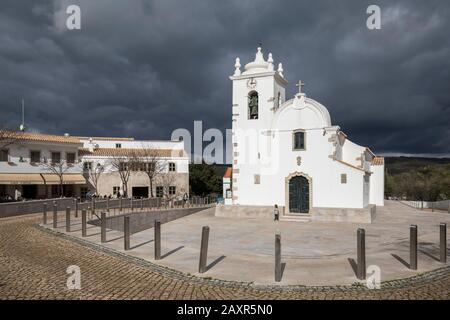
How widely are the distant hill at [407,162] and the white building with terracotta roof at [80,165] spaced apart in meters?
118

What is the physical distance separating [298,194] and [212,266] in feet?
45.0

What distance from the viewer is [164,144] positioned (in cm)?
4459

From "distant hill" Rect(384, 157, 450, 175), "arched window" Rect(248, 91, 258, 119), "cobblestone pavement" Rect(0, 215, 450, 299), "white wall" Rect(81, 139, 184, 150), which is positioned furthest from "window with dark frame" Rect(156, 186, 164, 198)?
"distant hill" Rect(384, 157, 450, 175)

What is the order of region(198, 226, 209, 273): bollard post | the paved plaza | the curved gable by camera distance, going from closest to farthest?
the paved plaza, region(198, 226, 209, 273): bollard post, the curved gable

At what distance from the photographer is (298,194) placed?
2223 cm

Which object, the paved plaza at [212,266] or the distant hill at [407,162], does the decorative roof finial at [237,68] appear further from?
the distant hill at [407,162]

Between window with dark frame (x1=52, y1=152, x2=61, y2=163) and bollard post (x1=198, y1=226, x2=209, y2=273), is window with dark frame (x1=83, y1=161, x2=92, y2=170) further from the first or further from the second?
bollard post (x1=198, y1=226, x2=209, y2=273)

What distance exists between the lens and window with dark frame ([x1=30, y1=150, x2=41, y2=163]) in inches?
1298

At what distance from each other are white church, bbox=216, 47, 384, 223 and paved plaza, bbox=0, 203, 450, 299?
5.28m

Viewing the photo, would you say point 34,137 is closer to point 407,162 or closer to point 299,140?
point 299,140

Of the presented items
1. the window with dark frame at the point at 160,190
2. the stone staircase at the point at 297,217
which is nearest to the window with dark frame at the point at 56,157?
the window with dark frame at the point at 160,190
